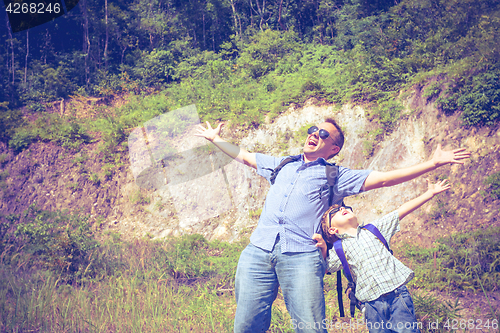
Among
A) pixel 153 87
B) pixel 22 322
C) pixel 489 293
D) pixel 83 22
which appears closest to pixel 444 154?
pixel 489 293

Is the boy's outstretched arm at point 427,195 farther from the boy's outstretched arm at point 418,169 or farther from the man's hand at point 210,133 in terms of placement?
the man's hand at point 210,133

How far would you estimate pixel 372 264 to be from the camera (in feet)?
7.84

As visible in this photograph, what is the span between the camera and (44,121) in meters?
11.9

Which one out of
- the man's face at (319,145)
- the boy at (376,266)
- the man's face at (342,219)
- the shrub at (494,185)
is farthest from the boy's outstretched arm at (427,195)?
the shrub at (494,185)

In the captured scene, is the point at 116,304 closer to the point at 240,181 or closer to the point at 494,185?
the point at 240,181

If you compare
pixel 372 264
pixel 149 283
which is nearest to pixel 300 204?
pixel 372 264

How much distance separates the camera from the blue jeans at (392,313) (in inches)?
87.9

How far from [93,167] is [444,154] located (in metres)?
10.7

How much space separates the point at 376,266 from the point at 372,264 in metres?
0.03

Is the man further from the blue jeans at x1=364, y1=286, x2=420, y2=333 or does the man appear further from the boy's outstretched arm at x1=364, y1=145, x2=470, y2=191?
the blue jeans at x1=364, y1=286, x2=420, y2=333

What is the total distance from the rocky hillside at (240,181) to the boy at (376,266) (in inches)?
199

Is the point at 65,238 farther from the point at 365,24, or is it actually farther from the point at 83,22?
the point at 83,22

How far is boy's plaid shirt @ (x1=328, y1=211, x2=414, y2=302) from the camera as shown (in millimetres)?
2334

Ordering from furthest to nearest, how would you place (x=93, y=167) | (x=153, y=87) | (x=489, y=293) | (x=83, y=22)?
(x=83, y=22) → (x=153, y=87) → (x=93, y=167) → (x=489, y=293)
